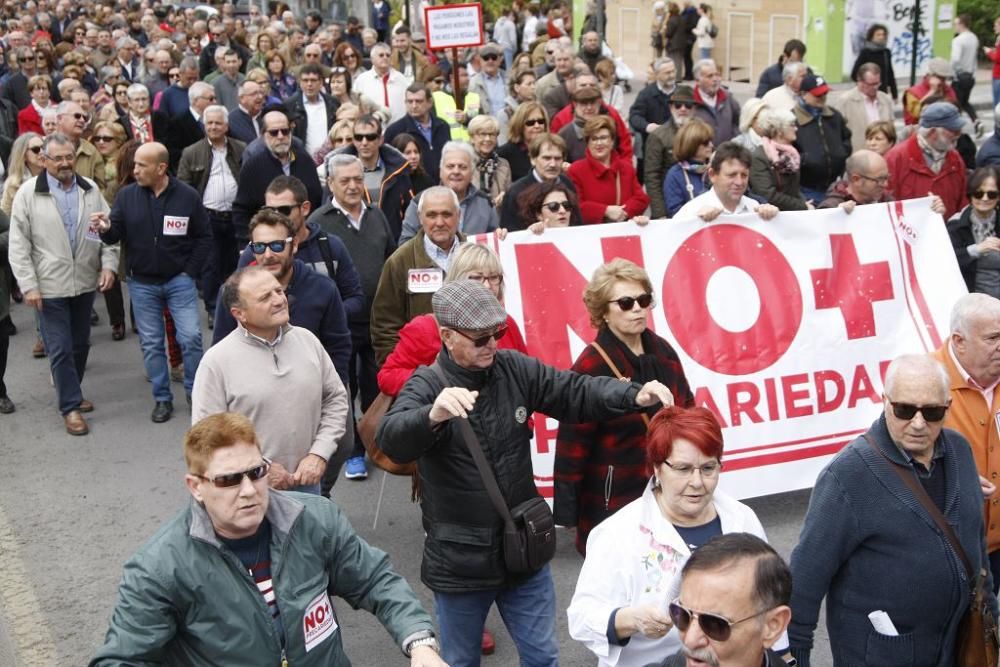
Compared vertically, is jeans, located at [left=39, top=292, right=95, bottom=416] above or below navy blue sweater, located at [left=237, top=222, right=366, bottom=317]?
below

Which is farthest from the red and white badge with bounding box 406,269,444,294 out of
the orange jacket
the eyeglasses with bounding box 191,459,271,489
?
the eyeglasses with bounding box 191,459,271,489

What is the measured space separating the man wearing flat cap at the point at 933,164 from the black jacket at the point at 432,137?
155 inches

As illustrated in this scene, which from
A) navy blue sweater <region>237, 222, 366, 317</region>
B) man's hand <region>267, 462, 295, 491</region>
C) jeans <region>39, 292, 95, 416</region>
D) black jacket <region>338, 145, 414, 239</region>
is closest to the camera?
man's hand <region>267, 462, 295, 491</region>

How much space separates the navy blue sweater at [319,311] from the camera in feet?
21.3

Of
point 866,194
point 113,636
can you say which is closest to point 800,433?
point 866,194

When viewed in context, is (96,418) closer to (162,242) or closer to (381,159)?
(162,242)

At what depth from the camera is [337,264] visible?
740 cm

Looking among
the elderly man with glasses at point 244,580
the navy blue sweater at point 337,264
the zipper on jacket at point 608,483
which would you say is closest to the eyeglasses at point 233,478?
the elderly man with glasses at point 244,580

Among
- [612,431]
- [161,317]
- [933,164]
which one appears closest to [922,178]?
[933,164]

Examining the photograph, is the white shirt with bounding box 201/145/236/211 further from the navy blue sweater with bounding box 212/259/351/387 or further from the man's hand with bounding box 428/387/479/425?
the man's hand with bounding box 428/387/479/425

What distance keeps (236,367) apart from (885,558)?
9.09ft

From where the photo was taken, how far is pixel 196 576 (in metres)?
3.71

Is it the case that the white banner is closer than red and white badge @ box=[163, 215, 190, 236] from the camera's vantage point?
Yes

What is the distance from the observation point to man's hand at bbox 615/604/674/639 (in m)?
3.83
